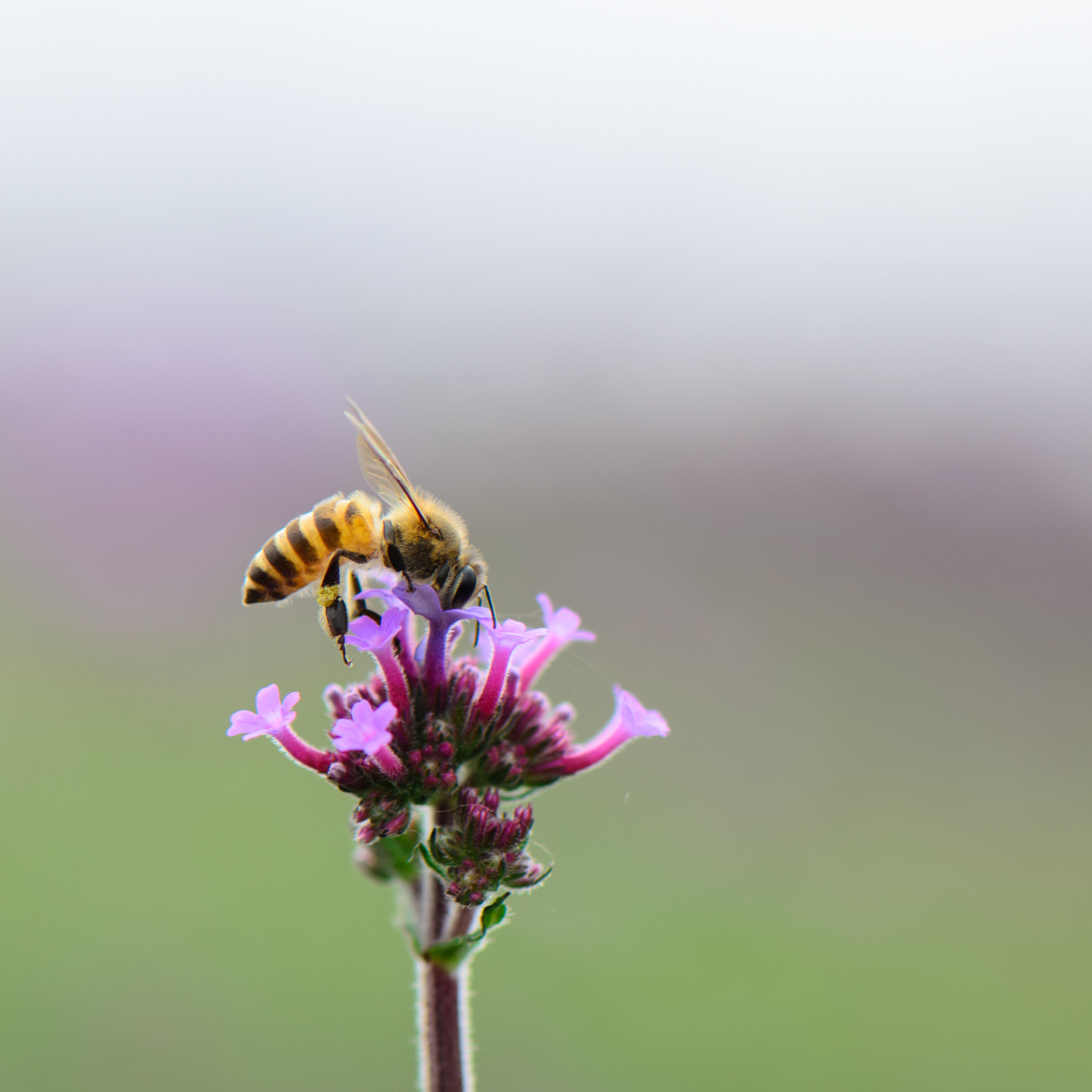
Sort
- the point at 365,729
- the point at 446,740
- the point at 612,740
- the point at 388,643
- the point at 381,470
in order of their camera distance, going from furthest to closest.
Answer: the point at 381,470 → the point at 612,740 → the point at 446,740 → the point at 388,643 → the point at 365,729

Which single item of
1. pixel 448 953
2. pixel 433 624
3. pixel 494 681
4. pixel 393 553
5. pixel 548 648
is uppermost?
pixel 393 553

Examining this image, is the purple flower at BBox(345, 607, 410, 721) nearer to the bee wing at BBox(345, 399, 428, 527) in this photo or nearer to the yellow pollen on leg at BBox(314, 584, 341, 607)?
the yellow pollen on leg at BBox(314, 584, 341, 607)

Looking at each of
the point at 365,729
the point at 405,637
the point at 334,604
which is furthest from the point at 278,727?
the point at 334,604

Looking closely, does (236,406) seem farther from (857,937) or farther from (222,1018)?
(857,937)

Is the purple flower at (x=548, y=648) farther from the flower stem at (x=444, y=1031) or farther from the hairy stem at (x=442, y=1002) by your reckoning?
the flower stem at (x=444, y=1031)

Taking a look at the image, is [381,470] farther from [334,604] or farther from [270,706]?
[270,706]

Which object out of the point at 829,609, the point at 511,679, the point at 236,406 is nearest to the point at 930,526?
the point at 829,609

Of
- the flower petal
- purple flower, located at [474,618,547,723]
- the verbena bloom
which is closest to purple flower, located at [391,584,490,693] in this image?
the verbena bloom
